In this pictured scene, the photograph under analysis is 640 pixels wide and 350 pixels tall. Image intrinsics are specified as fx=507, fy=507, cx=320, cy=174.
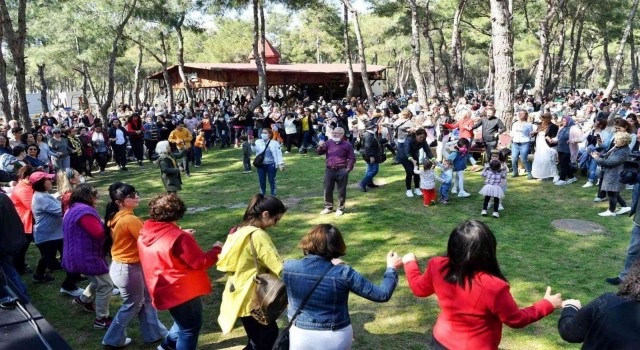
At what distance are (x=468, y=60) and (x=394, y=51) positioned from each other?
545 inches

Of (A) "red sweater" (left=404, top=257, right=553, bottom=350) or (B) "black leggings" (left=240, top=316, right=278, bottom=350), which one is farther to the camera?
(B) "black leggings" (left=240, top=316, right=278, bottom=350)

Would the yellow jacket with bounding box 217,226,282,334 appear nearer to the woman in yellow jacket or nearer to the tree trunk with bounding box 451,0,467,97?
the woman in yellow jacket

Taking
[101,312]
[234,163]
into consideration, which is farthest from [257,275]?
[234,163]

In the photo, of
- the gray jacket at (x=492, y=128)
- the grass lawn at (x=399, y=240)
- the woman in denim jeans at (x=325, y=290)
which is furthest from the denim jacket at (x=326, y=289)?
the gray jacket at (x=492, y=128)

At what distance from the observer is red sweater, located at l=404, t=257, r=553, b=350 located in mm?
2607

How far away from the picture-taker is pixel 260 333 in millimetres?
3607

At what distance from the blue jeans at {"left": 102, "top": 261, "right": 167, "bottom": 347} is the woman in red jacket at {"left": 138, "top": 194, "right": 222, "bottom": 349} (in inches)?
25.9

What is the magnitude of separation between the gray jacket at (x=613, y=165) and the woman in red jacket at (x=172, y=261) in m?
6.56

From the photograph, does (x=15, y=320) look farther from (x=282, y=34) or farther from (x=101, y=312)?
(x=282, y=34)

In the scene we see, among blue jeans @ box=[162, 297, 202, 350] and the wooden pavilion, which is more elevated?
the wooden pavilion

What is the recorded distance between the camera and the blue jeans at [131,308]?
4.34 metres

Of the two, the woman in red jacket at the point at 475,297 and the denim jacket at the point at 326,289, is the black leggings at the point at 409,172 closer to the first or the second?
the denim jacket at the point at 326,289

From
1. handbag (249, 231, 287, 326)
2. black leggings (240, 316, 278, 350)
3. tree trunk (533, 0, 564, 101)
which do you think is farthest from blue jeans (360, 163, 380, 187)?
tree trunk (533, 0, 564, 101)

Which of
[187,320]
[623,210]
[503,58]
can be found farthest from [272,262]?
[503,58]
